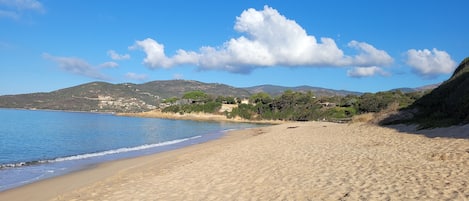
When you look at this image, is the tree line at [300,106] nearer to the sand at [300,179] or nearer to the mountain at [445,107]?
the mountain at [445,107]

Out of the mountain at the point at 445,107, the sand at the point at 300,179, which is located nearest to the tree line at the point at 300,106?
the mountain at the point at 445,107

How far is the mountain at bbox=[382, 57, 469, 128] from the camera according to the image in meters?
21.8

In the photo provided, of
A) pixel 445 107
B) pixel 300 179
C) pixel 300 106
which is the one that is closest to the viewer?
pixel 300 179

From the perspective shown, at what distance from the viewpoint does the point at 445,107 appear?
1045 inches

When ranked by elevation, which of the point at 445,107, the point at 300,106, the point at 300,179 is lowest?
the point at 300,179

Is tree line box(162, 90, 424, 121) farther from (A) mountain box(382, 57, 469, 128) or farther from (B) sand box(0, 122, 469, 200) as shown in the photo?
(B) sand box(0, 122, 469, 200)

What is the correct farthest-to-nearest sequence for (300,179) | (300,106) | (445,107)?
(300,106) < (445,107) < (300,179)

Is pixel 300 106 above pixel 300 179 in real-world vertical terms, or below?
above

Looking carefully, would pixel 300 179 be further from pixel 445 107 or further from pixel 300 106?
pixel 300 106

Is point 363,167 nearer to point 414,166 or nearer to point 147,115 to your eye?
point 414,166

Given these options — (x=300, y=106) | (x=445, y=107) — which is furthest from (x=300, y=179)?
(x=300, y=106)

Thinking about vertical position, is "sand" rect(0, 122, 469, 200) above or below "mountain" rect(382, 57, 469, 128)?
below

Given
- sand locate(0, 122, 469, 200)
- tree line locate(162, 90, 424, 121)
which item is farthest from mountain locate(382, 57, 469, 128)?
tree line locate(162, 90, 424, 121)

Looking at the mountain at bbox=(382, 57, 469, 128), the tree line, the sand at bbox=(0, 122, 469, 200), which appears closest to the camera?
the sand at bbox=(0, 122, 469, 200)
